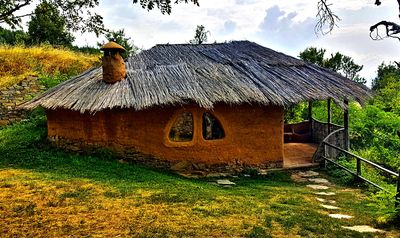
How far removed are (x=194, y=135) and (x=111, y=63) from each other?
3274 mm

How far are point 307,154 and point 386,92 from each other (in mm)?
10602

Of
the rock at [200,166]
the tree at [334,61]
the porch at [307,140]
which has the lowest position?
the rock at [200,166]

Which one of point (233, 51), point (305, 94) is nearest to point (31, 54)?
point (233, 51)

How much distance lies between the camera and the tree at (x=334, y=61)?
84.8 feet

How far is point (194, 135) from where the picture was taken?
1090cm

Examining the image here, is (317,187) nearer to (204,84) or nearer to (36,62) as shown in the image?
(204,84)

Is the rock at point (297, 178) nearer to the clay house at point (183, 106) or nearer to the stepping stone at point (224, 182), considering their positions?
the clay house at point (183, 106)

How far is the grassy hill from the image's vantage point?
59.4ft

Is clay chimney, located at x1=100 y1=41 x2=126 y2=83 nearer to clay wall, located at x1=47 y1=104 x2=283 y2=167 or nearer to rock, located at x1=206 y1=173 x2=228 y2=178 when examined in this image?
clay wall, located at x1=47 y1=104 x2=283 y2=167

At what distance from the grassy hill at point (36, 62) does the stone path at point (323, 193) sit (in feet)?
42.4

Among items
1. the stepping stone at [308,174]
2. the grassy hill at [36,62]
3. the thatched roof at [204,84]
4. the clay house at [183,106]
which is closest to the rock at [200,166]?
the clay house at [183,106]

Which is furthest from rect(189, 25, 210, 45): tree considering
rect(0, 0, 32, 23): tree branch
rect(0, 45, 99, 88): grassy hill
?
rect(0, 0, 32, 23): tree branch

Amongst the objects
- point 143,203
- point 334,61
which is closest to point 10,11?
point 143,203

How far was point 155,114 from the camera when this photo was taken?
1072 cm
